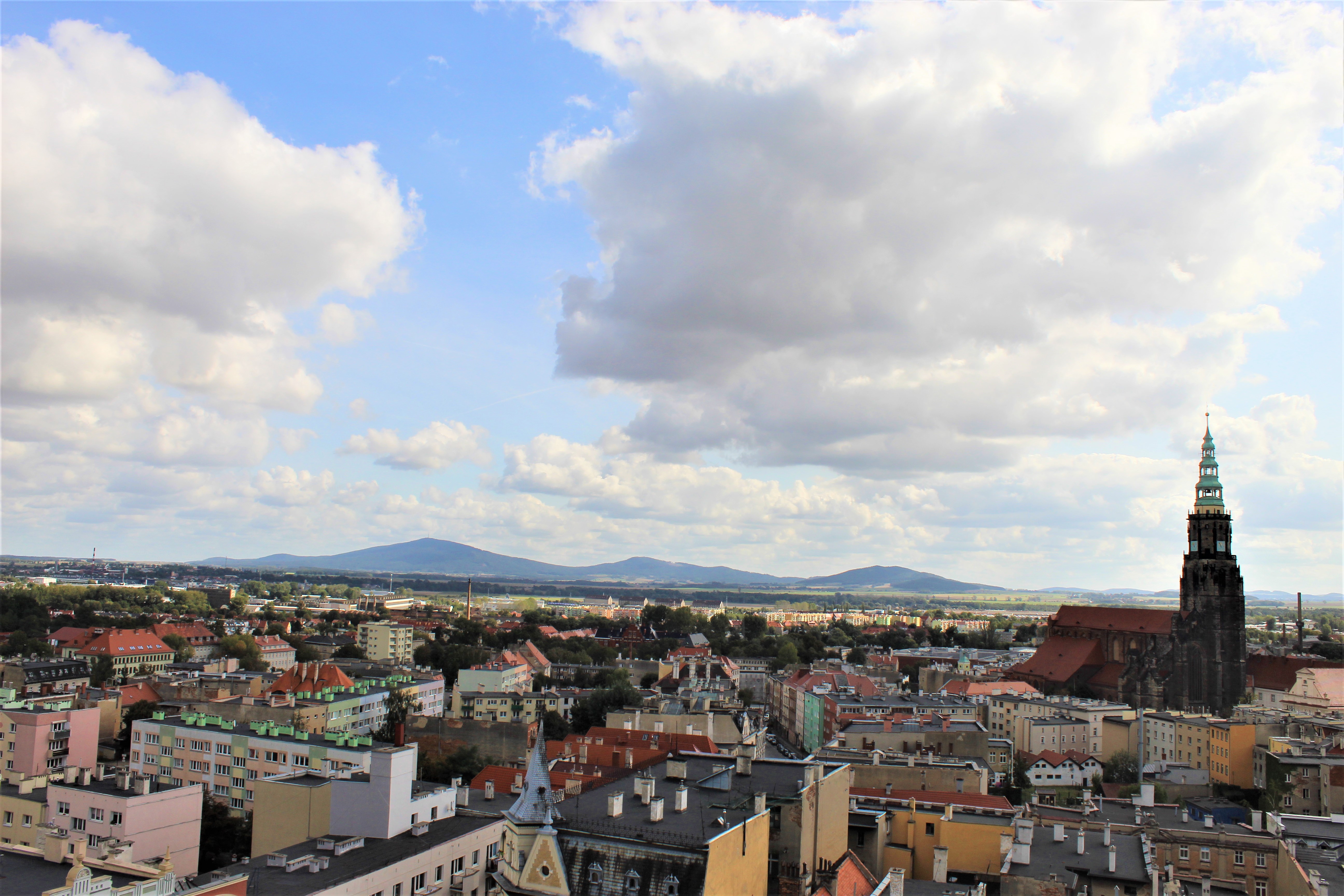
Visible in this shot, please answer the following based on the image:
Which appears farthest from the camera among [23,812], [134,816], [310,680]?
[310,680]

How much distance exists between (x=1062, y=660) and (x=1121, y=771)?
53847 millimetres

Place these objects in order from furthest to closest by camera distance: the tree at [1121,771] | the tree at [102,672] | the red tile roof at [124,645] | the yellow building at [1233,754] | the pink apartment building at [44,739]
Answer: the red tile roof at [124,645] < the tree at [102,672] < the tree at [1121,771] < the yellow building at [1233,754] < the pink apartment building at [44,739]

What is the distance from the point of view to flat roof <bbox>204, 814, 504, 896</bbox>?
102 ft

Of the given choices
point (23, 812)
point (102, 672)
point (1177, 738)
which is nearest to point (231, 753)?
point (23, 812)

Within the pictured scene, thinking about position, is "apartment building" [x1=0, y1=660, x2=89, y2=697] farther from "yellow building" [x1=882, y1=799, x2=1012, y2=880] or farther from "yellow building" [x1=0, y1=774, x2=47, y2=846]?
"yellow building" [x1=882, y1=799, x2=1012, y2=880]

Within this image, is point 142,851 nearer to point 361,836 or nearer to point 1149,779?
point 361,836

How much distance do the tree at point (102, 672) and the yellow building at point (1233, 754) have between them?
327 ft

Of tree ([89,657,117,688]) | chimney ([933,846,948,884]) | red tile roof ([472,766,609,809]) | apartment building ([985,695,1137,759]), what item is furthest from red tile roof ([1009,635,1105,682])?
tree ([89,657,117,688])

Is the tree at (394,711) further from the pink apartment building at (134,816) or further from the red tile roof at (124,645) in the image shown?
the red tile roof at (124,645)

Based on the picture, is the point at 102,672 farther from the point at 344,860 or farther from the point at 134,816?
the point at 344,860

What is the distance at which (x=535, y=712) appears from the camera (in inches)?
3701

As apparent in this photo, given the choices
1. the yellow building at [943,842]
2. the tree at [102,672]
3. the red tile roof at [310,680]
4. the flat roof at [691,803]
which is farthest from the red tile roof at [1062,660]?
the tree at [102,672]

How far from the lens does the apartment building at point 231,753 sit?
175 ft

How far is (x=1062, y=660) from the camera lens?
131875 millimetres
